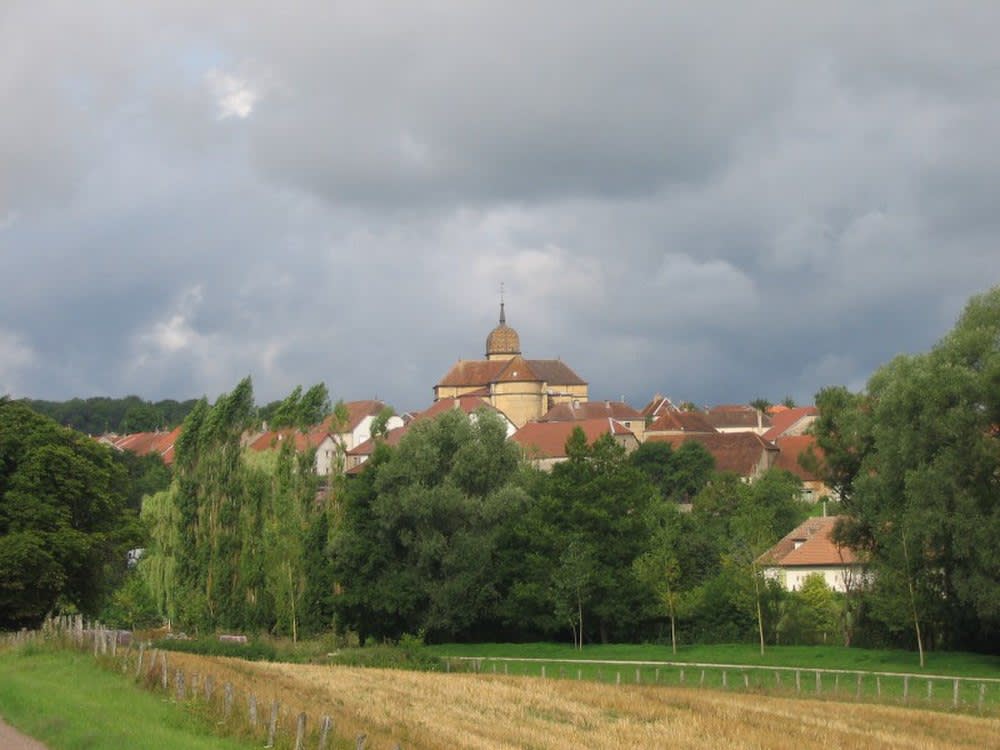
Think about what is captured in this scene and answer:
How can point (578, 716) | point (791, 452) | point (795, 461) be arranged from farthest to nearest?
point (791, 452) → point (795, 461) → point (578, 716)

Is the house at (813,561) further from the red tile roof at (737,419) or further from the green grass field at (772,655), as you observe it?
the red tile roof at (737,419)

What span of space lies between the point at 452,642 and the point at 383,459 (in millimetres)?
9739

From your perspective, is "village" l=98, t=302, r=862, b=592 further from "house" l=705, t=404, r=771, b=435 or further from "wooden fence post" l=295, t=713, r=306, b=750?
"wooden fence post" l=295, t=713, r=306, b=750

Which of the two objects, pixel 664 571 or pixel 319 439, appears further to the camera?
pixel 319 439

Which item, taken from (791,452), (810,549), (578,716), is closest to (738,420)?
(791,452)

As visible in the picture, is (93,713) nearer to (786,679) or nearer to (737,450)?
(786,679)

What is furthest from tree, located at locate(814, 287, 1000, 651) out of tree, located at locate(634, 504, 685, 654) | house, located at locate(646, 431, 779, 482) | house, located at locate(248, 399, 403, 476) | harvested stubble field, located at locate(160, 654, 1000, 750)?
house, located at locate(646, 431, 779, 482)

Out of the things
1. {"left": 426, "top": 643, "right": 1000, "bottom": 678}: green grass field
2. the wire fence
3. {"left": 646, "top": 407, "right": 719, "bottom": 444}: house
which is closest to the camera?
the wire fence

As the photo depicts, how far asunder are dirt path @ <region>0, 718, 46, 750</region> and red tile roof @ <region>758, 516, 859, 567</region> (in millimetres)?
53573

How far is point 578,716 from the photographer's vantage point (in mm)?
32031

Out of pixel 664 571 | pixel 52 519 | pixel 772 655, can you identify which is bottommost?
pixel 772 655

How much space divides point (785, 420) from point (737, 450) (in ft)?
157

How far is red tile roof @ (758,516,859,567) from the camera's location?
7538 cm

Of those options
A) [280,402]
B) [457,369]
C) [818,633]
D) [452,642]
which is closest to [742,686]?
[818,633]
